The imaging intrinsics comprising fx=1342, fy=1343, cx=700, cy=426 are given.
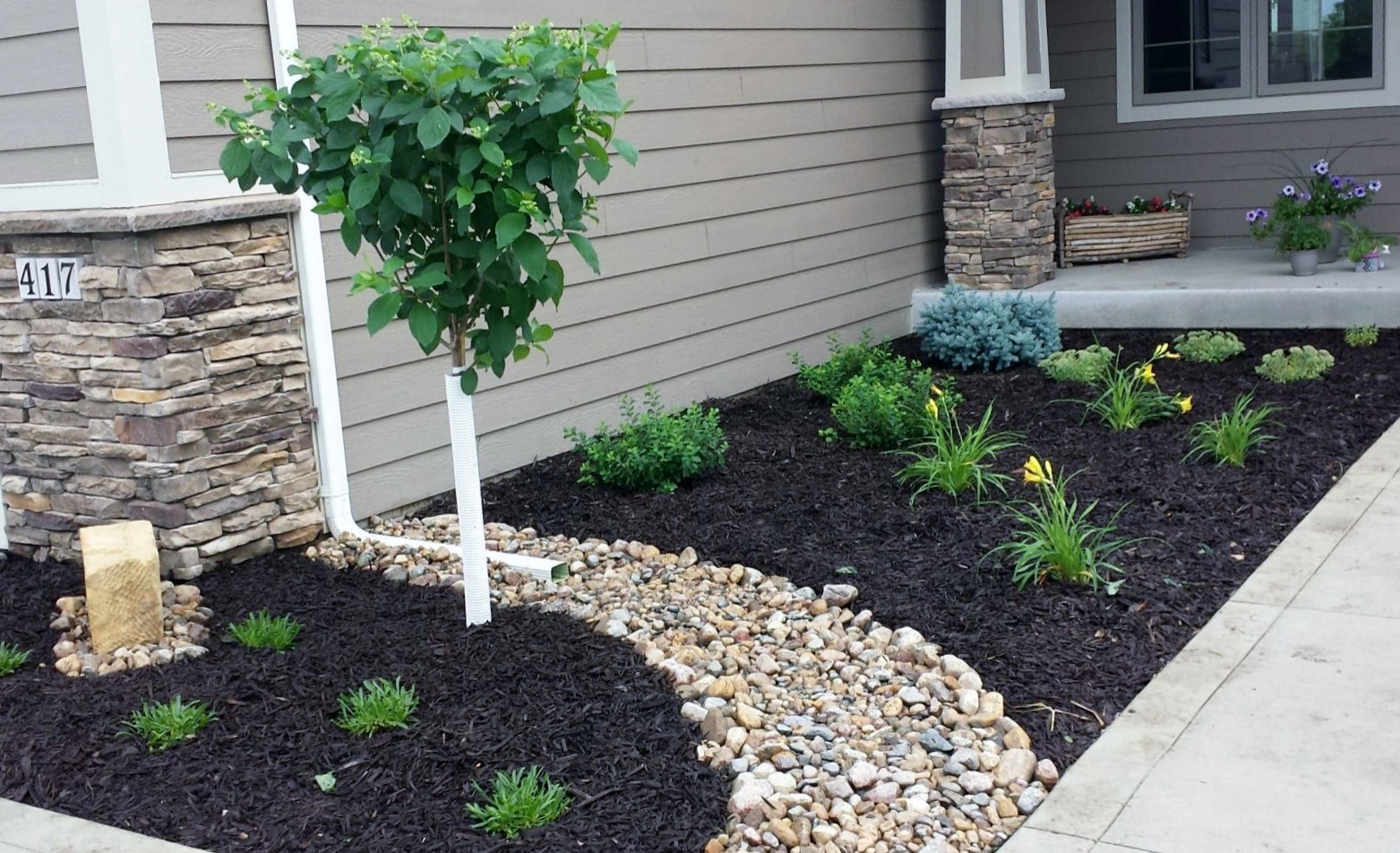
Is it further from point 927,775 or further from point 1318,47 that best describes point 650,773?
point 1318,47

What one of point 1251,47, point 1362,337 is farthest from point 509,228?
point 1251,47

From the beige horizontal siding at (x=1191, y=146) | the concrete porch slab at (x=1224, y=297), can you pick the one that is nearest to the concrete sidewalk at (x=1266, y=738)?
the concrete porch slab at (x=1224, y=297)

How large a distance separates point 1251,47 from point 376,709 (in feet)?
27.7

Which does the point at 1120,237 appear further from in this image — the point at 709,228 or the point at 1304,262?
the point at 709,228

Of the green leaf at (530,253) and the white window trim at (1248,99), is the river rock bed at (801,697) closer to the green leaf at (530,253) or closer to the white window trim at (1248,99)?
the green leaf at (530,253)

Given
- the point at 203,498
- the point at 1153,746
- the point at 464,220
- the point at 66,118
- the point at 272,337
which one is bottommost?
the point at 1153,746

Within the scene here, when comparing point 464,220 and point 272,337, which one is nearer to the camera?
point 464,220

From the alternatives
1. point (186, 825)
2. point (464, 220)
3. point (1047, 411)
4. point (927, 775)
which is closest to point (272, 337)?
point (464, 220)

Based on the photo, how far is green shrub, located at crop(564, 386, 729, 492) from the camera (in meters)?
5.45

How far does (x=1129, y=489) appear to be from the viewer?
5164mm

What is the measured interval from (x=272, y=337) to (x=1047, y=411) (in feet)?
12.0

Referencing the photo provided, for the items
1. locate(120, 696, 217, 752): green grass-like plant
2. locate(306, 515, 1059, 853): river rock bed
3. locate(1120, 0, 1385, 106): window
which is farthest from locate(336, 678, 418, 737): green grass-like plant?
locate(1120, 0, 1385, 106): window

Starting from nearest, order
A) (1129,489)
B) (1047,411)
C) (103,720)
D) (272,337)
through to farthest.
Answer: (103,720)
(272,337)
(1129,489)
(1047,411)

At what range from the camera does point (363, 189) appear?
3.44 meters
